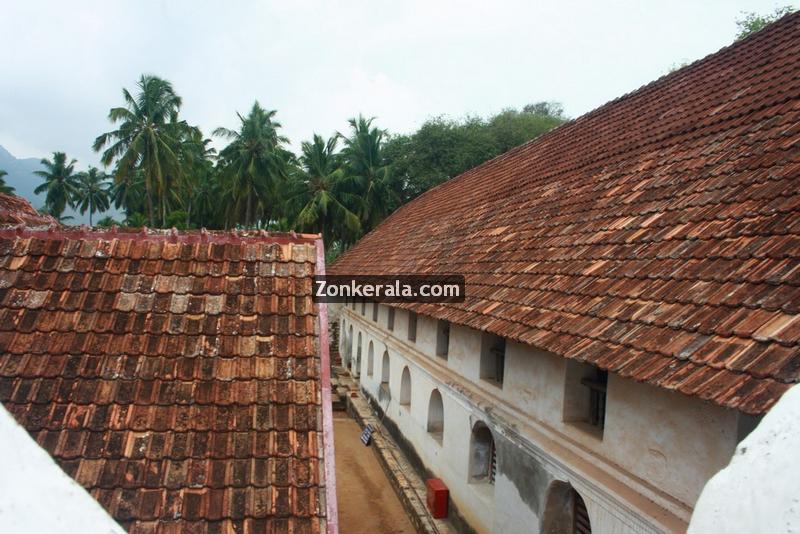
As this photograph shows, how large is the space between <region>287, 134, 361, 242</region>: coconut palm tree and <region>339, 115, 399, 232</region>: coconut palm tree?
781 mm

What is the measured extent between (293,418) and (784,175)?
457 centimetres

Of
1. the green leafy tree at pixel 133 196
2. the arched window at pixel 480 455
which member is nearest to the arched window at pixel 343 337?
the arched window at pixel 480 455

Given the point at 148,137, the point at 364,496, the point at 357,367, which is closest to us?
the point at 364,496

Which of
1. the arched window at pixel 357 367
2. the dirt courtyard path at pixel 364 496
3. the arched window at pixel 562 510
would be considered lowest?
the dirt courtyard path at pixel 364 496

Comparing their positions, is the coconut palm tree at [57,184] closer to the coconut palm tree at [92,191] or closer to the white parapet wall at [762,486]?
the coconut palm tree at [92,191]

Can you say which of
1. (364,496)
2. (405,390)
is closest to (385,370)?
(405,390)

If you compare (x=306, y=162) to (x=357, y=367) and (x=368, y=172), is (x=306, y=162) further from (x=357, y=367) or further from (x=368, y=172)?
(x=357, y=367)

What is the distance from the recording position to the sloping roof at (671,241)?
136 inches

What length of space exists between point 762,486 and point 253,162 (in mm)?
28976

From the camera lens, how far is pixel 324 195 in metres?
29.2

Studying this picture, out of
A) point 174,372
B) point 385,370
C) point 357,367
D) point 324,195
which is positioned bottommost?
point 357,367

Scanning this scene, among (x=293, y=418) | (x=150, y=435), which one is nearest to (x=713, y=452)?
(x=293, y=418)

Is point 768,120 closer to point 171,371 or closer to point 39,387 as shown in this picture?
point 171,371

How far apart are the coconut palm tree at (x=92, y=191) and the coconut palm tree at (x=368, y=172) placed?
37237mm
